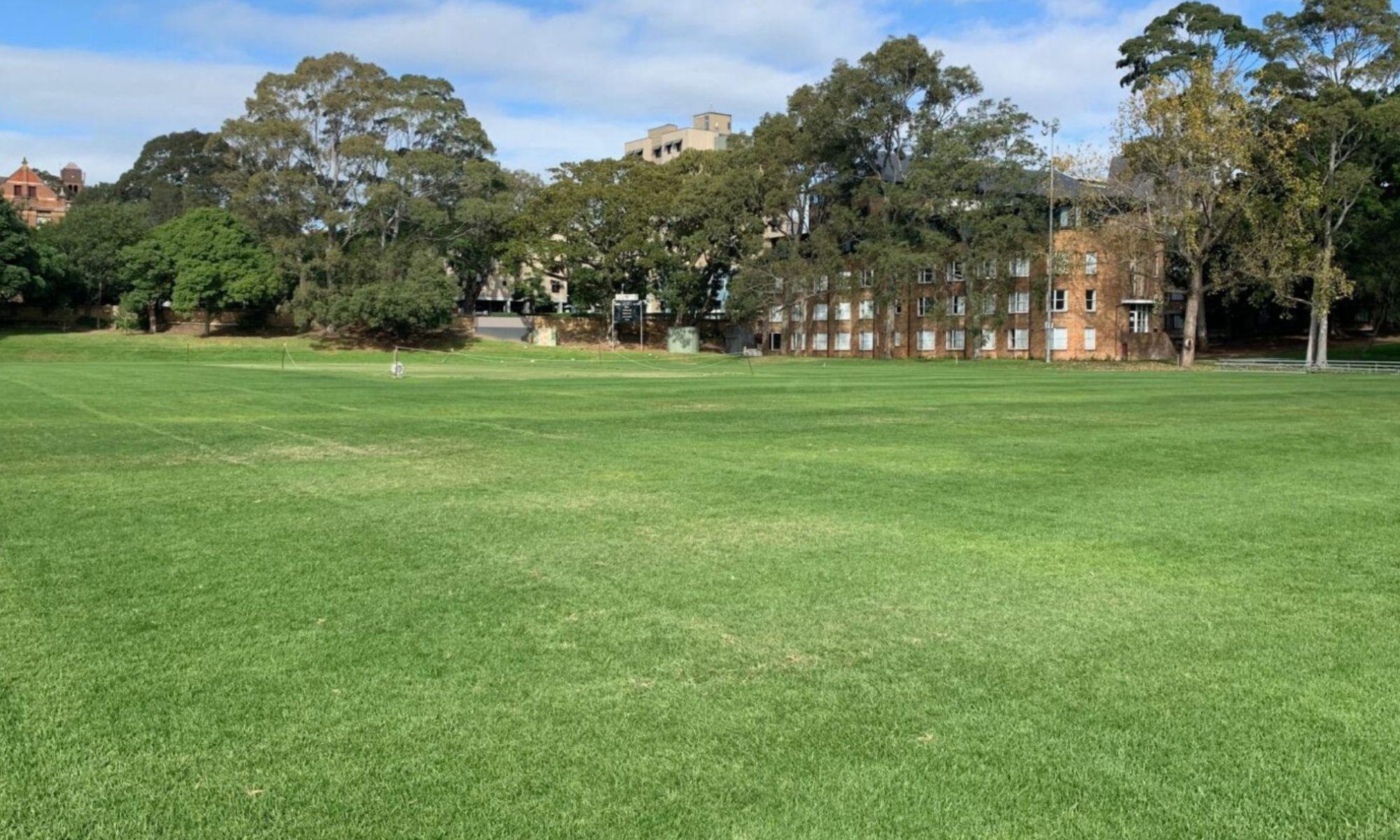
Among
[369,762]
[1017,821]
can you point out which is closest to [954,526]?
[1017,821]

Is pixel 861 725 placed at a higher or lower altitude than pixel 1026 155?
lower

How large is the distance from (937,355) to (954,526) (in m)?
80.3

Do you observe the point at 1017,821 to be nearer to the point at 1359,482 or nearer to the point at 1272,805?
the point at 1272,805

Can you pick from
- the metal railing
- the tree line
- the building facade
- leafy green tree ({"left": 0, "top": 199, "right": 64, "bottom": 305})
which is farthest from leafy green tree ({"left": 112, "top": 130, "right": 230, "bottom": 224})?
the metal railing

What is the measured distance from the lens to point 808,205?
9031cm

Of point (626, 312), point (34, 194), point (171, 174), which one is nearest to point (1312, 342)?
point (626, 312)

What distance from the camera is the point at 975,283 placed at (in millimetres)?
79312

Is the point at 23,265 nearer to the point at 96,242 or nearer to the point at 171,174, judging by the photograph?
the point at 96,242

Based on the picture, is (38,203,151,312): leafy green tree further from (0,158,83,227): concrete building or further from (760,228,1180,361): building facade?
(760,228,1180,361): building facade

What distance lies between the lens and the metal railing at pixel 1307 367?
5431 centimetres

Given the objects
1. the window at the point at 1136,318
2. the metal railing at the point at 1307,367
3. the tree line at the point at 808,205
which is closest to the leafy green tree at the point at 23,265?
the tree line at the point at 808,205

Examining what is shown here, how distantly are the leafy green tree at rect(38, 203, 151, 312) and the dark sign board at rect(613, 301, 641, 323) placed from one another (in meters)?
46.9

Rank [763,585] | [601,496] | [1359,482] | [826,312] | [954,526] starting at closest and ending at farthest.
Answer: [763,585] < [954,526] < [601,496] < [1359,482] < [826,312]

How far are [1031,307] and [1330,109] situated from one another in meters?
27.2
